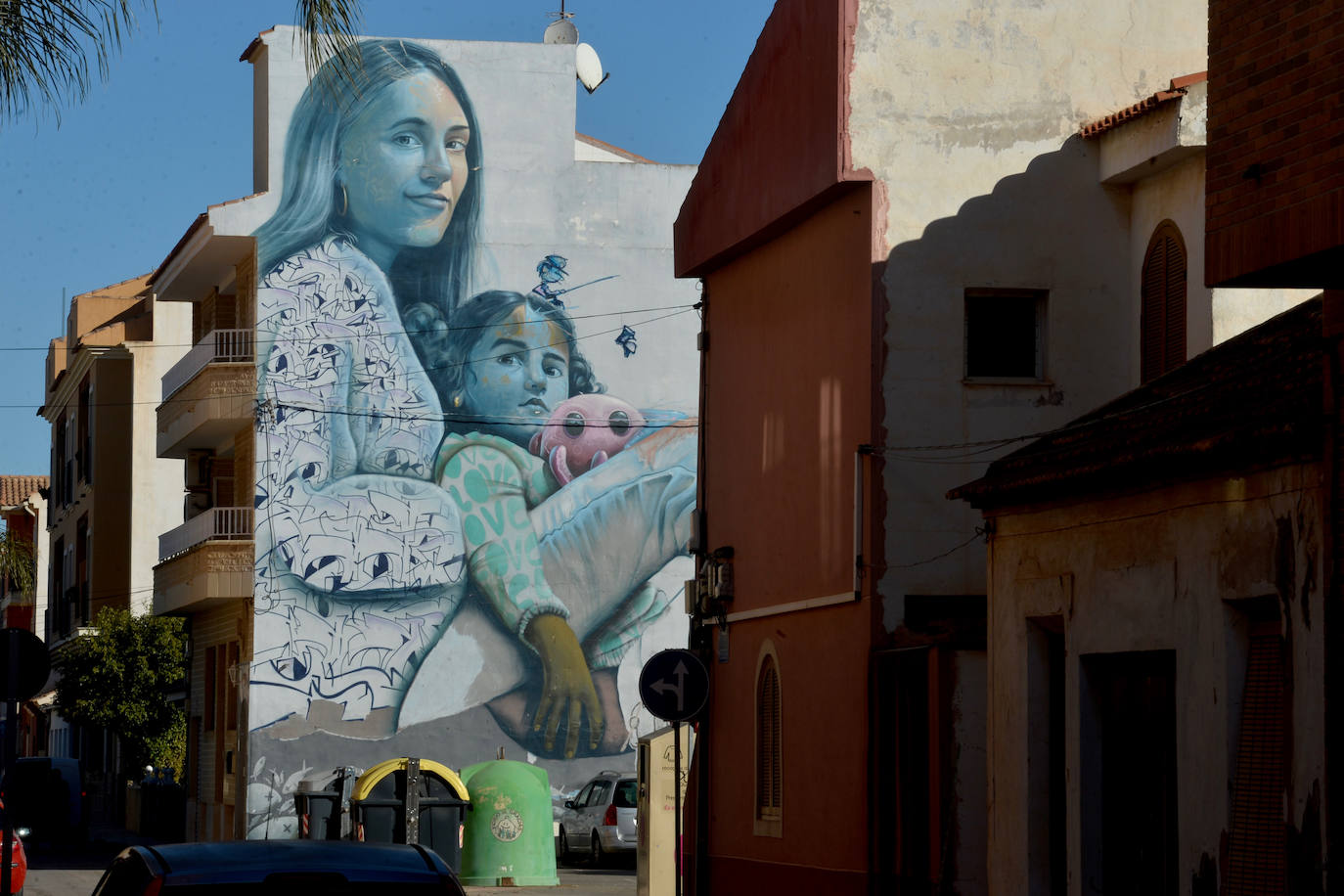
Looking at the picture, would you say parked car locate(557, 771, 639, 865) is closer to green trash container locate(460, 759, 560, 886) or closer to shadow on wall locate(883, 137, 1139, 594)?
green trash container locate(460, 759, 560, 886)

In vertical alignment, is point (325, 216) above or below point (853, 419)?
above

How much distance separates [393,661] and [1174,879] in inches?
1105

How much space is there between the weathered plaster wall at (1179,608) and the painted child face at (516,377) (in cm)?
A: 2564

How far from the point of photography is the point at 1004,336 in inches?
750

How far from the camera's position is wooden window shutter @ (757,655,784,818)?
21172 millimetres

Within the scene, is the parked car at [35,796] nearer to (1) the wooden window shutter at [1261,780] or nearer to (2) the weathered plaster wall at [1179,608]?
(2) the weathered plaster wall at [1179,608]

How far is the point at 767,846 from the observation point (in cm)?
2098

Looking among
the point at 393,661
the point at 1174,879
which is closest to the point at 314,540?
the point at 393,661

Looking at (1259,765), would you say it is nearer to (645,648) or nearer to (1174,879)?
(1174,879)

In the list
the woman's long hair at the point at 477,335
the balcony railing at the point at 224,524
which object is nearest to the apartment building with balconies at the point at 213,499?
the balcony railing at the point at 224,524

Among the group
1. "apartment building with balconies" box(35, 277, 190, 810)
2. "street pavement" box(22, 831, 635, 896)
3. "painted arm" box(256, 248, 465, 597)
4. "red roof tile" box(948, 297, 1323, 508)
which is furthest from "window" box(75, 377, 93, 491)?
"red roof tile" box(948, 297, 1323, 508)

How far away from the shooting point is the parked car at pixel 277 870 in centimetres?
706

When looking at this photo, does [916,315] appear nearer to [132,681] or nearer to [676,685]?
[676,685]

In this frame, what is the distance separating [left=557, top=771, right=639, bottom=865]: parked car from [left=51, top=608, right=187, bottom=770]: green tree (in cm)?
1562
